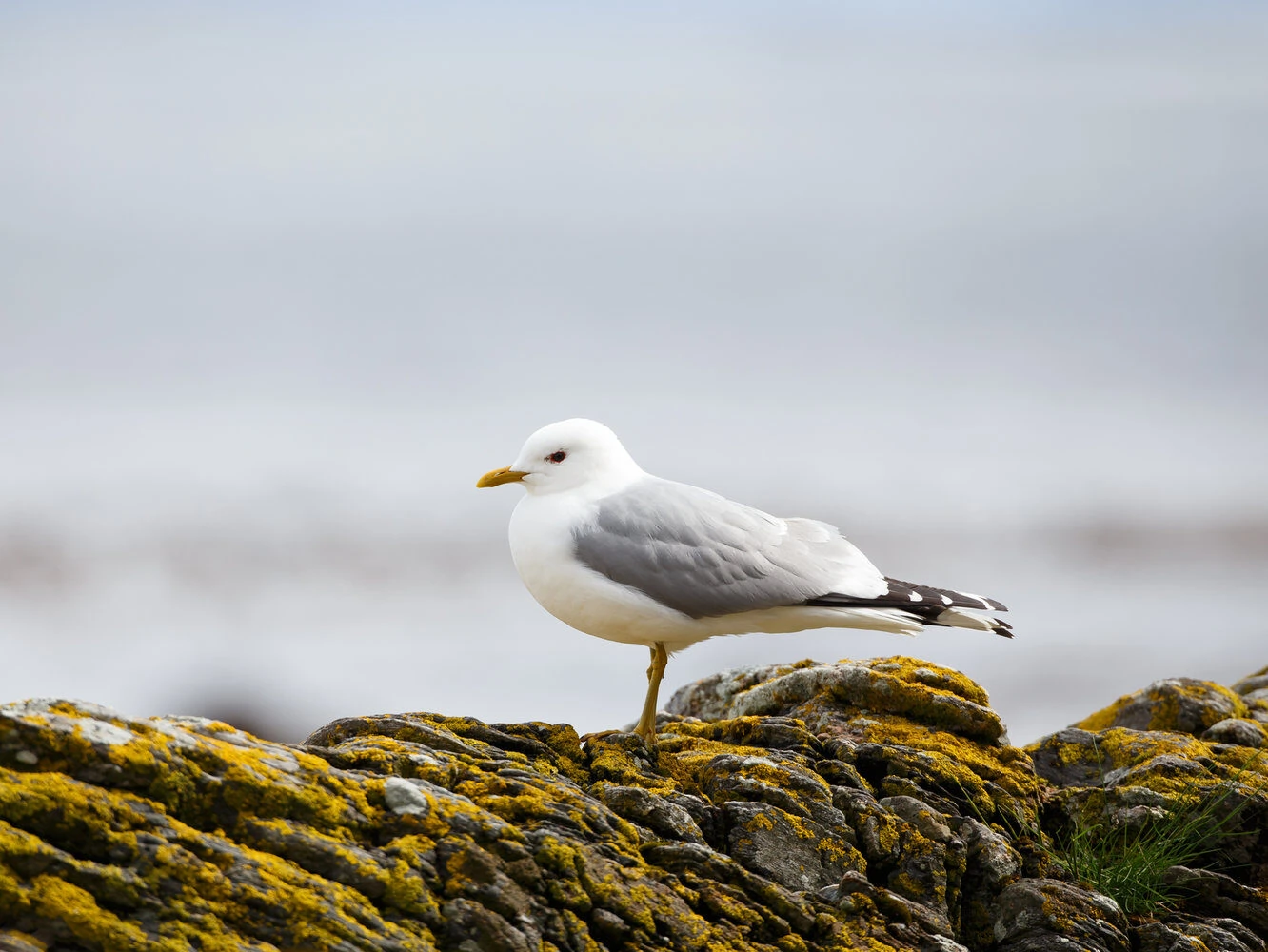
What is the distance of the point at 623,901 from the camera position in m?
4.52

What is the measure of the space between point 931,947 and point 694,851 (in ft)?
3.40

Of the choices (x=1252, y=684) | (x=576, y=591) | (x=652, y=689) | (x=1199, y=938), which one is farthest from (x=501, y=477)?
(x=1252, y=684)

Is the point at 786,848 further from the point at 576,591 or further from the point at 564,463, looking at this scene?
the point at 564,463

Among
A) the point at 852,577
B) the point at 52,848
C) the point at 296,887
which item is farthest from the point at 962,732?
the point at 52,848

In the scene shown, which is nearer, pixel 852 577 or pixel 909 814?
pixel 909 814

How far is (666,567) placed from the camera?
285 inches

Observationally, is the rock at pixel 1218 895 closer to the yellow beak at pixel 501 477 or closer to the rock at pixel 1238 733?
the rock at pixel 1238 733

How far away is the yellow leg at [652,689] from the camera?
7.21m

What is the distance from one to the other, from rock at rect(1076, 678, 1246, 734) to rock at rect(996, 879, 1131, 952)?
10.8ft

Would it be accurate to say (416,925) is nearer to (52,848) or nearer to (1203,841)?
(52,848)

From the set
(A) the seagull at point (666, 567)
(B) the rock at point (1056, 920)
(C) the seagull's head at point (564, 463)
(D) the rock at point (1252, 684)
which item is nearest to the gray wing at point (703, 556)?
(A) the seagull at point (666, 567)

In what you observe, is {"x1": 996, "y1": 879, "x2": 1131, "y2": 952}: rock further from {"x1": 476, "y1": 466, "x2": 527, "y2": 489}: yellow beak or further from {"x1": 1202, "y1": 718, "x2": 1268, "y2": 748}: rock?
{"x1": 476, "y1": 466, "x2": 527, "y2": 489}: yellow beak

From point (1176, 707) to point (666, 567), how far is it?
4.02m

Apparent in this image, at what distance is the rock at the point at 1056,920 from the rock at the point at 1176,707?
10.8 ft
